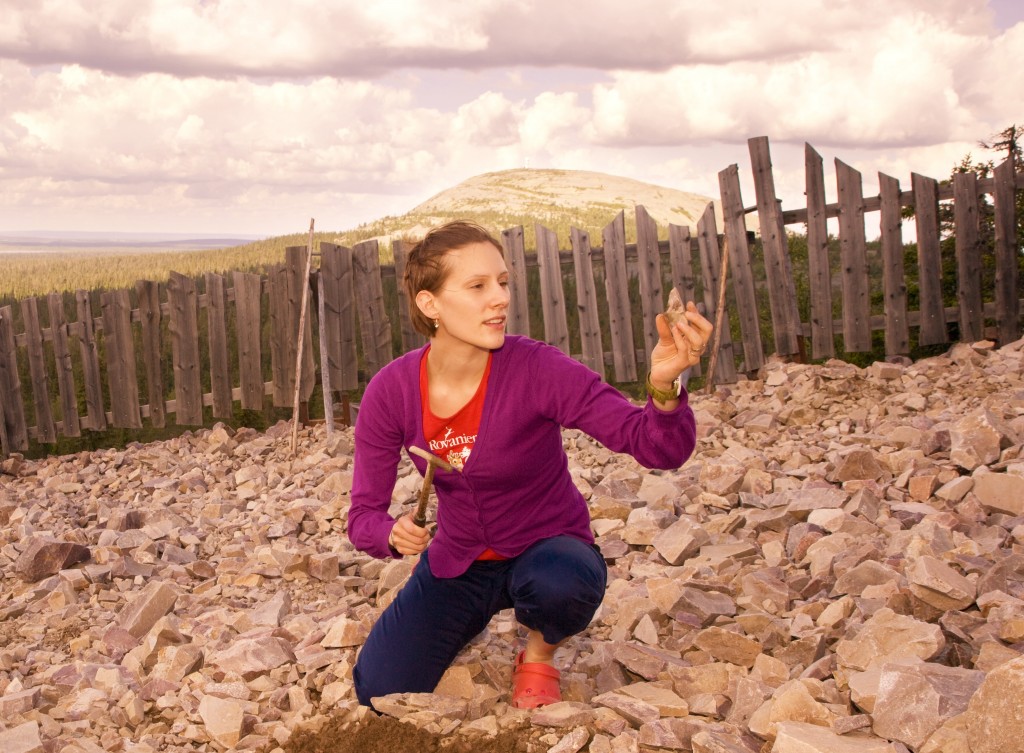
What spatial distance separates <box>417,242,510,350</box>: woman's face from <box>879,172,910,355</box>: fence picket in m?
6.56

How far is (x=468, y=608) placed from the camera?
3176 mm

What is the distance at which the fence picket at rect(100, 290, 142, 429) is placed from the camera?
9.37 meters

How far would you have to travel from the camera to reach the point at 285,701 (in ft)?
10.7

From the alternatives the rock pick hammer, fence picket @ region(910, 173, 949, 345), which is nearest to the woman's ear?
the rock pick hammer

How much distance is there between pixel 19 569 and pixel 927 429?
16.4ft

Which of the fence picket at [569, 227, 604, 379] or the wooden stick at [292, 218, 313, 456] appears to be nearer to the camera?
the wooden stick at [292, 218, 313, 456]

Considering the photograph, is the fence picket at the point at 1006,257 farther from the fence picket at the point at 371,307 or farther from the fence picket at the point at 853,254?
the fence picket at the point at 371,307

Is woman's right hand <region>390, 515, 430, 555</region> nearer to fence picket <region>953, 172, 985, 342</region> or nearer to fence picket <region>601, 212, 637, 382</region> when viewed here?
fence picket <region>601, 212, 637, 382</region>

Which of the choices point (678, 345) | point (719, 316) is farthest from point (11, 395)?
point (678, 345)

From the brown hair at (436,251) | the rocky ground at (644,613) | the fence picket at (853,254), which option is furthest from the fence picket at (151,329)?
the brown hair at (436,251)

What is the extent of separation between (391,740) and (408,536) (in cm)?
57

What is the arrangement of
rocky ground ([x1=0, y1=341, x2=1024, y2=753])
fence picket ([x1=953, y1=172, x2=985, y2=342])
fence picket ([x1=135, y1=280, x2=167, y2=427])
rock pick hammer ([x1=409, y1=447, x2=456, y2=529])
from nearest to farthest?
rock pick hammer ([x1=409, y1=447, x2=456, y2=529]), rocky ground ([x1=0, y1=341, x2=1024, y2=753]), fence picket ([x1=953, y1=172, x2=985, y2=342]), fence picket ([x1=135, y1=280, x2=167, y2=427])

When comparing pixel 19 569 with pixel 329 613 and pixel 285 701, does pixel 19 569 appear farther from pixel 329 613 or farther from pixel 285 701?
pixel 285 701

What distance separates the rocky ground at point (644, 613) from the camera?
9.02 feet
